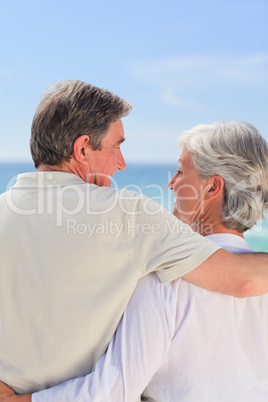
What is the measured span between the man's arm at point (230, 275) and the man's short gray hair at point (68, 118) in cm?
63

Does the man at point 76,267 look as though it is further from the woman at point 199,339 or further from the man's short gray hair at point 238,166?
the man's short gray hair at point 238,166

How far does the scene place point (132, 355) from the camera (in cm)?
152

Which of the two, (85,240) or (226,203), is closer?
(85,240)

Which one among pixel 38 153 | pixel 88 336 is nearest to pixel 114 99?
pixel 38 153

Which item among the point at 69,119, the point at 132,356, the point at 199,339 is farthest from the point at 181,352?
the point at 69,119

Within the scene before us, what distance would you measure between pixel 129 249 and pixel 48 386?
1.85ft

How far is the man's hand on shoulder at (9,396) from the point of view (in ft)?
5.03

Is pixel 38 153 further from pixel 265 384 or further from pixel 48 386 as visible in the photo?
pixel 265 384

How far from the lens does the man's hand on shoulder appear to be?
1.53 metres

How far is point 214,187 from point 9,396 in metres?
1.12

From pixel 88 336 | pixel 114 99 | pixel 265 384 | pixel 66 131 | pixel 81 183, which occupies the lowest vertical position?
pixel 265 384

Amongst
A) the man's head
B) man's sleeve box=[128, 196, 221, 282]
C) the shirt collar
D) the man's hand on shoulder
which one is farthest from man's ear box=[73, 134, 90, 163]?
the man's hand on shoulder

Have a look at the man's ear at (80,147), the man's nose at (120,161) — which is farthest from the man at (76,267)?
the man's nose at (120,161)

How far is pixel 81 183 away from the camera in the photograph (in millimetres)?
1592
